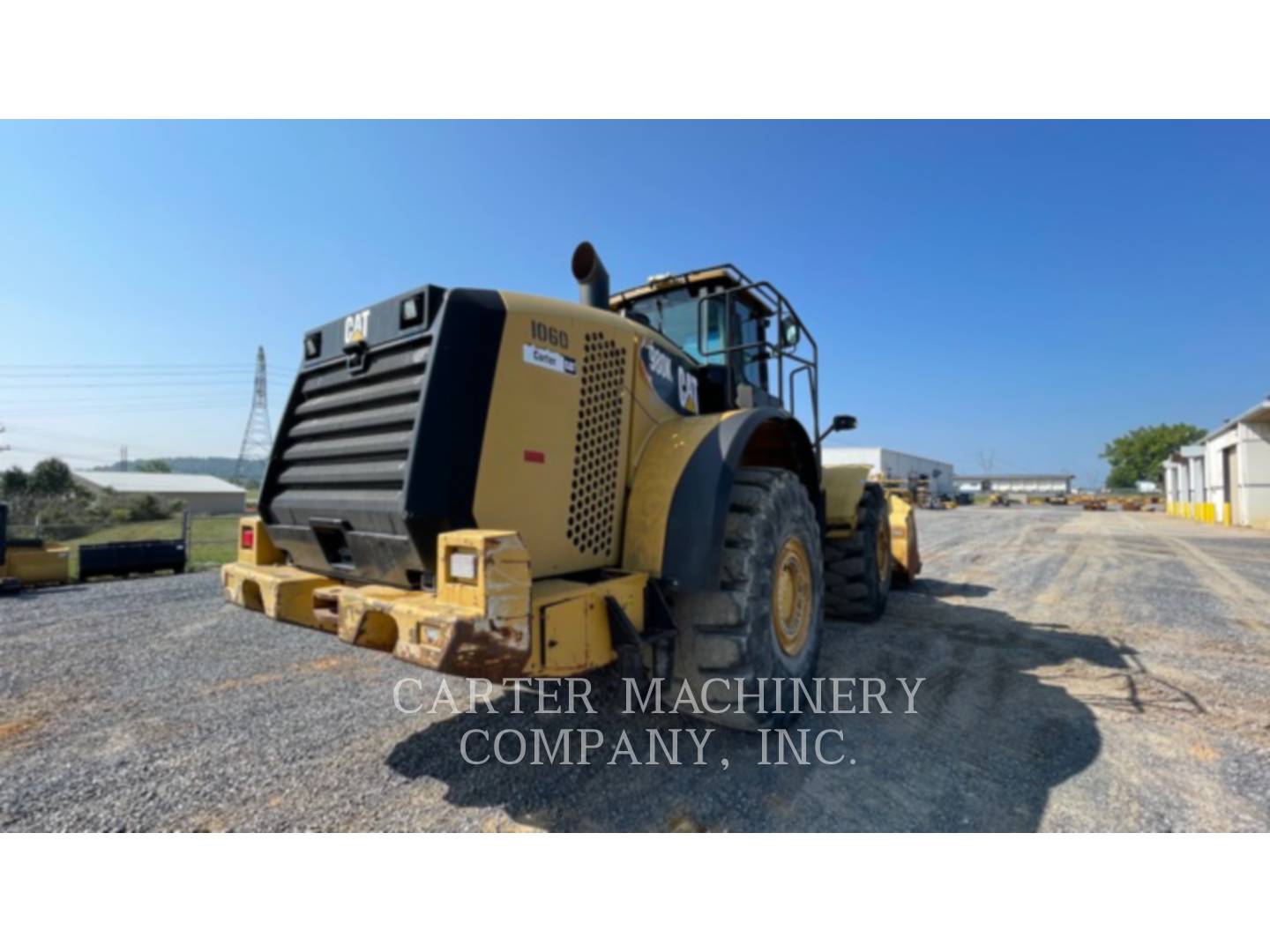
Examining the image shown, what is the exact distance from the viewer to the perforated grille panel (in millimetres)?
3027

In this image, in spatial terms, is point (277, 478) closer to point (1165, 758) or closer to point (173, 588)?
point (1165, 758)

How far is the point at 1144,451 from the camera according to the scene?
88688mm

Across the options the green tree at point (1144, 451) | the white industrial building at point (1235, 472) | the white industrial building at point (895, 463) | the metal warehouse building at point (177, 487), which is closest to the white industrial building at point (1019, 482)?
the green tree at point (1144, 451)

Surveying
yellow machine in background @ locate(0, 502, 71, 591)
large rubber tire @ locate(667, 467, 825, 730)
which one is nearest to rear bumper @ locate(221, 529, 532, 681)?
large rubber tire @ locate(667, 467, 825, 730)

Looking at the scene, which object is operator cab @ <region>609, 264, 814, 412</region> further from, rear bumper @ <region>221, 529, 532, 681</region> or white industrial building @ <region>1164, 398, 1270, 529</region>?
white industrial building @ <region>1164, 398, 1270, 529</region>

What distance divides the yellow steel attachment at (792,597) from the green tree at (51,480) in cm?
4528

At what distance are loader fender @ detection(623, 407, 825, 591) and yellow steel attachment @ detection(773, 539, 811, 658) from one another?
602 millimetres

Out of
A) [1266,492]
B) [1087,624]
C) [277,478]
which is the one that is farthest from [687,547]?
[1266,492]

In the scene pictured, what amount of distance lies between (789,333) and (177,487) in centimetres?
6277

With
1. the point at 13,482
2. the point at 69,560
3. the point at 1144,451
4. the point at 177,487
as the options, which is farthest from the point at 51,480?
the point at 1144,451

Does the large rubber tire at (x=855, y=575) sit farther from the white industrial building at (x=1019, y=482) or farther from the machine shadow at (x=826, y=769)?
the white industrial building at (x=1019, y=482)

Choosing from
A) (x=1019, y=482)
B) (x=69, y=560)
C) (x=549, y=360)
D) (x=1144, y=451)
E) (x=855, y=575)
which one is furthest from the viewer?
(x=1019, y=482)

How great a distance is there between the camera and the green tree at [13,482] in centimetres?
3319

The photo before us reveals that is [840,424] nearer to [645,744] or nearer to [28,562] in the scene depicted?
[645,744]
